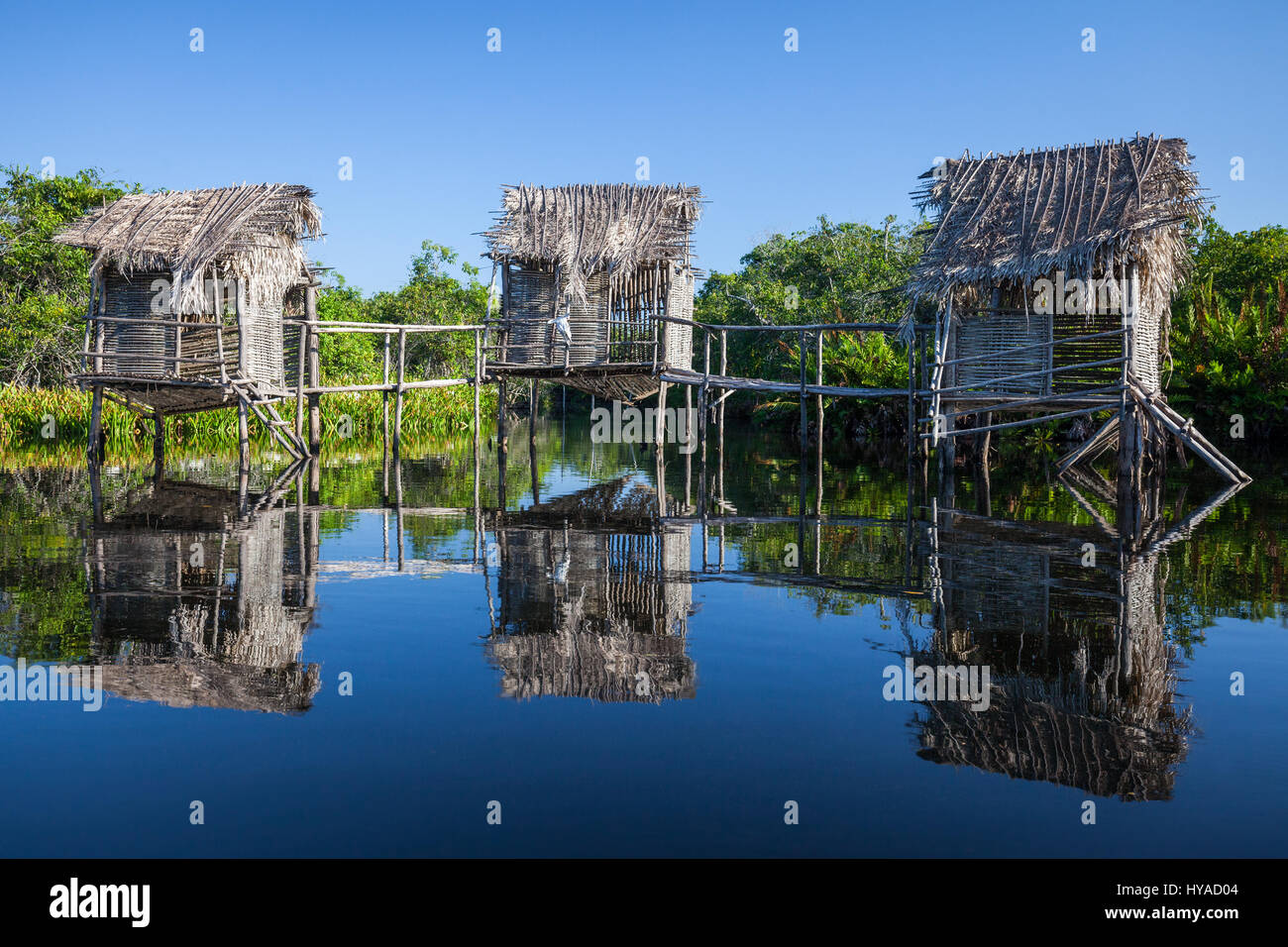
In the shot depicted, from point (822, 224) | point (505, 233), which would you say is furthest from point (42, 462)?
point (822, 224)

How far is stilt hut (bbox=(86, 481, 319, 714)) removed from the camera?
5.42 meters

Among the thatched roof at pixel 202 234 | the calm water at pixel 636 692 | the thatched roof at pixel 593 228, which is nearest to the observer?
the calm water at pixel 636 692

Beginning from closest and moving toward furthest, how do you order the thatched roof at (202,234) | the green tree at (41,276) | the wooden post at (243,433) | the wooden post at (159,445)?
the wooden post at (243,433), the thatched roof at (202,234), the wooden post at (159,445), the green tree at (41,276)

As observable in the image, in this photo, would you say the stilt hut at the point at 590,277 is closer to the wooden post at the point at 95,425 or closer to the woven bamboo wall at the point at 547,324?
the woven bamboo wall at the point at 547,324

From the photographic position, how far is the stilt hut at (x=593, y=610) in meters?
5.58

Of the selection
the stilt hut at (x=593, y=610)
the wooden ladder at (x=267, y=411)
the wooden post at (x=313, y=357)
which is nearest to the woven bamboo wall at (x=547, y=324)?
the wooden post at (x=313, y=357)

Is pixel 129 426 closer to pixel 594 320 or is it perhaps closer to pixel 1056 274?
pixel 594 320

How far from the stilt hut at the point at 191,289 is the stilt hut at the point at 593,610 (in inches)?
385

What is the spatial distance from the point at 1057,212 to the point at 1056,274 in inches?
42.8

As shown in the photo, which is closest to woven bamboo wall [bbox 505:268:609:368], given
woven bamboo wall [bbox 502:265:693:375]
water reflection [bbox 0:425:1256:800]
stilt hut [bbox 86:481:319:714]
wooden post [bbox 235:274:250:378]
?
woven bamboo wall [bbox 502:265:693:375]

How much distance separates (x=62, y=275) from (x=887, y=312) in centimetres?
2515

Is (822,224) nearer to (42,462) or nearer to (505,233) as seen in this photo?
(505,233)

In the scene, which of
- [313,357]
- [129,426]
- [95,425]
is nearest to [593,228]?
[313,357]
